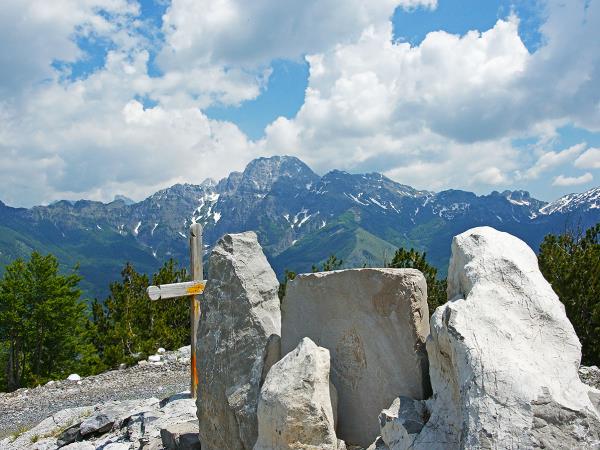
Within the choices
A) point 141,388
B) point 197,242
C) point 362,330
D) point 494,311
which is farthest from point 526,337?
point 141,388

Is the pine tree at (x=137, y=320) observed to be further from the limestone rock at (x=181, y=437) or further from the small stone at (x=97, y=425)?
the limestone rock at (x=181, y=437)

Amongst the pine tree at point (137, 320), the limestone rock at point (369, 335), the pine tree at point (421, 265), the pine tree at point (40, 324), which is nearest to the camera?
the limestone rock at point (369, 335)

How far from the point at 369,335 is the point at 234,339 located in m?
2.49

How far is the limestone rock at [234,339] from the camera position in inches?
315

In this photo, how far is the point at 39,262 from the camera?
3347cm

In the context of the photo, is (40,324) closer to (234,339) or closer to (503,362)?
(234,339)

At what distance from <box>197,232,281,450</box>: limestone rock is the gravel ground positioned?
7553mm

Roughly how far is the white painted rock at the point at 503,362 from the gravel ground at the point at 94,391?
11.8 m

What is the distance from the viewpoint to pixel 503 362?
4.96 metres

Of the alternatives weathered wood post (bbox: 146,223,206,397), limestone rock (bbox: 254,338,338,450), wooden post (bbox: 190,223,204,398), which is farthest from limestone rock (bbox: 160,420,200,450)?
wooden post (bbox: 190,223,204,398)

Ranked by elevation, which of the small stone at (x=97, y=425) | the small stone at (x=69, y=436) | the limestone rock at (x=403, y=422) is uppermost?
the limestone rock at (x=403, y=422)

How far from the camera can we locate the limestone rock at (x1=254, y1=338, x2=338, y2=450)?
21.2 feet

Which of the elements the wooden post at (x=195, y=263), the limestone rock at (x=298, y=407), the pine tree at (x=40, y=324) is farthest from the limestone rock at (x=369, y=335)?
the pine tree at (x=40, y=324)

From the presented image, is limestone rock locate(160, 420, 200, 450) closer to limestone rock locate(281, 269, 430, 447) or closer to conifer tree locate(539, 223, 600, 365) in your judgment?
limestone rock locate(281, 269, 430, 447)
